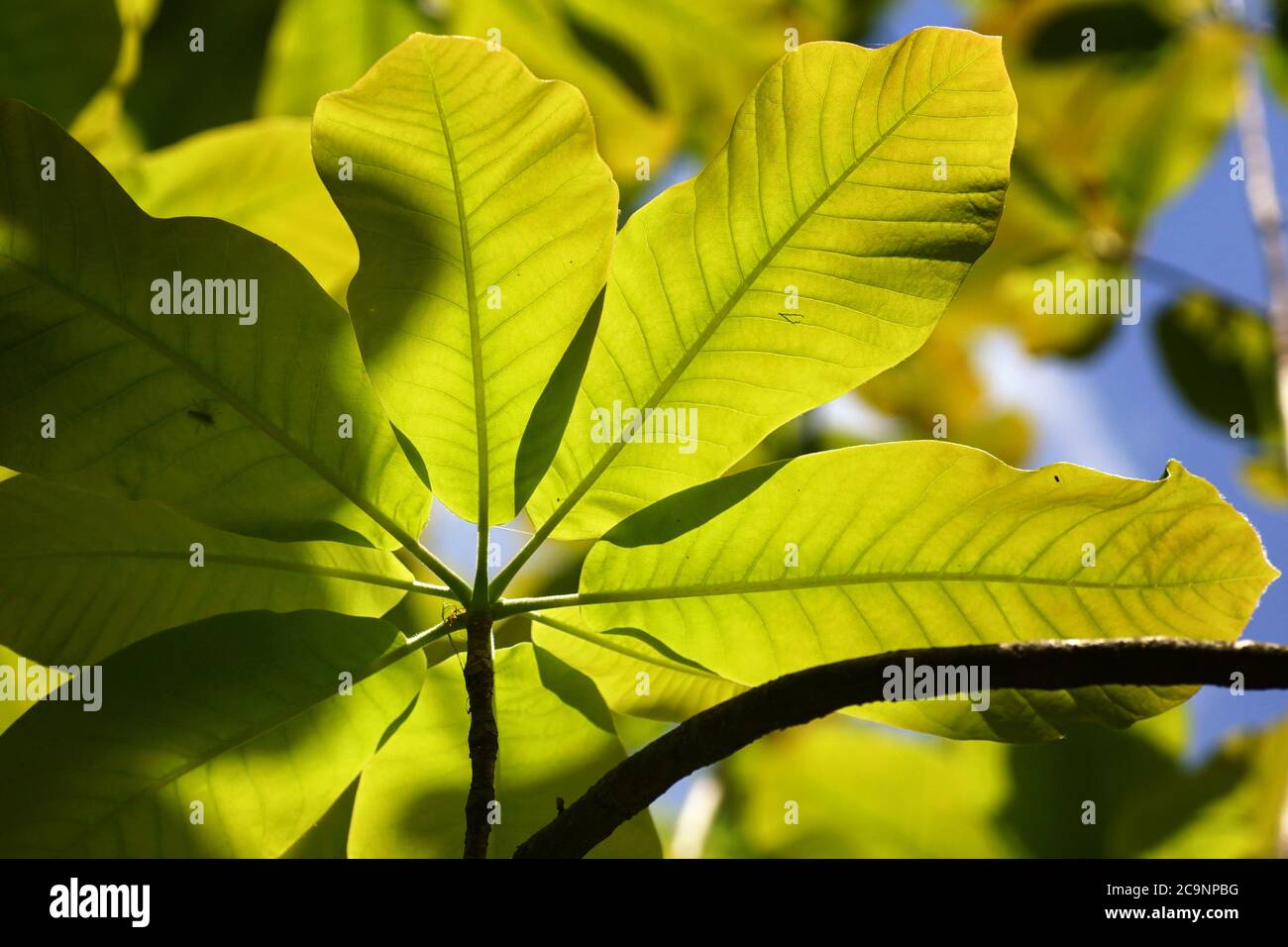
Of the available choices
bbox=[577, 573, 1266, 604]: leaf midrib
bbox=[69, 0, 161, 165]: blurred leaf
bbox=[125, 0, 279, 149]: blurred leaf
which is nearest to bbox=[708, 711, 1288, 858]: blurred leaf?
bbox=[577, 573, 1266, 604]: leaf midrib

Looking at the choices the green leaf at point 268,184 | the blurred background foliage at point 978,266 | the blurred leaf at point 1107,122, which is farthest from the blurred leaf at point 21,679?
the blurred leaf at point 1107,122

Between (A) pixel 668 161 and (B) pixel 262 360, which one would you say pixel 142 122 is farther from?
(B) pixel 262 360

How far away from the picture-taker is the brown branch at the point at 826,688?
2.07 feet

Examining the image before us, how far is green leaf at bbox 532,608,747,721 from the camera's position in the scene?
3.08ft

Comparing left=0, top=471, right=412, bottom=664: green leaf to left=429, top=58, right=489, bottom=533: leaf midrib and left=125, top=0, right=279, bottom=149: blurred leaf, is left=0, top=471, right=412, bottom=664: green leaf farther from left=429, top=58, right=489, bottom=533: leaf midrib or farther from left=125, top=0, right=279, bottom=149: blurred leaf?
left=125, top=0, right=279, bottom=149: blurred leaf

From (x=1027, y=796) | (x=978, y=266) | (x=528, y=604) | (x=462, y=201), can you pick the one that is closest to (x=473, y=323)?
(x=462, y=201)

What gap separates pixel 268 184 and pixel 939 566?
979 mm

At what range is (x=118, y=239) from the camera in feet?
2.64

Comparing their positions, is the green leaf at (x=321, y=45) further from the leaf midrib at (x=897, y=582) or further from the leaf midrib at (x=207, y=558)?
the leaf midrib at (x=897, y=582)

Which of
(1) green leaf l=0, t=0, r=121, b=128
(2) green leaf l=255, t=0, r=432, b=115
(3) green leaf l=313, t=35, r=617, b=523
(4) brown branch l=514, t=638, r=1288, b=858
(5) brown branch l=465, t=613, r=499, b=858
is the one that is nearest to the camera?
(4) brown branch l=514, t=638, r=1288, b=858

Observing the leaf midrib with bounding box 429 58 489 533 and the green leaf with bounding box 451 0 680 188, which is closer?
the leaf midrib with bounding box 429 58 489 533

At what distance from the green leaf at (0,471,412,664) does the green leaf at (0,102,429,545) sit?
0.07m

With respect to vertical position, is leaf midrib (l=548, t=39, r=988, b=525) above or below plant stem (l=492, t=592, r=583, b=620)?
above
